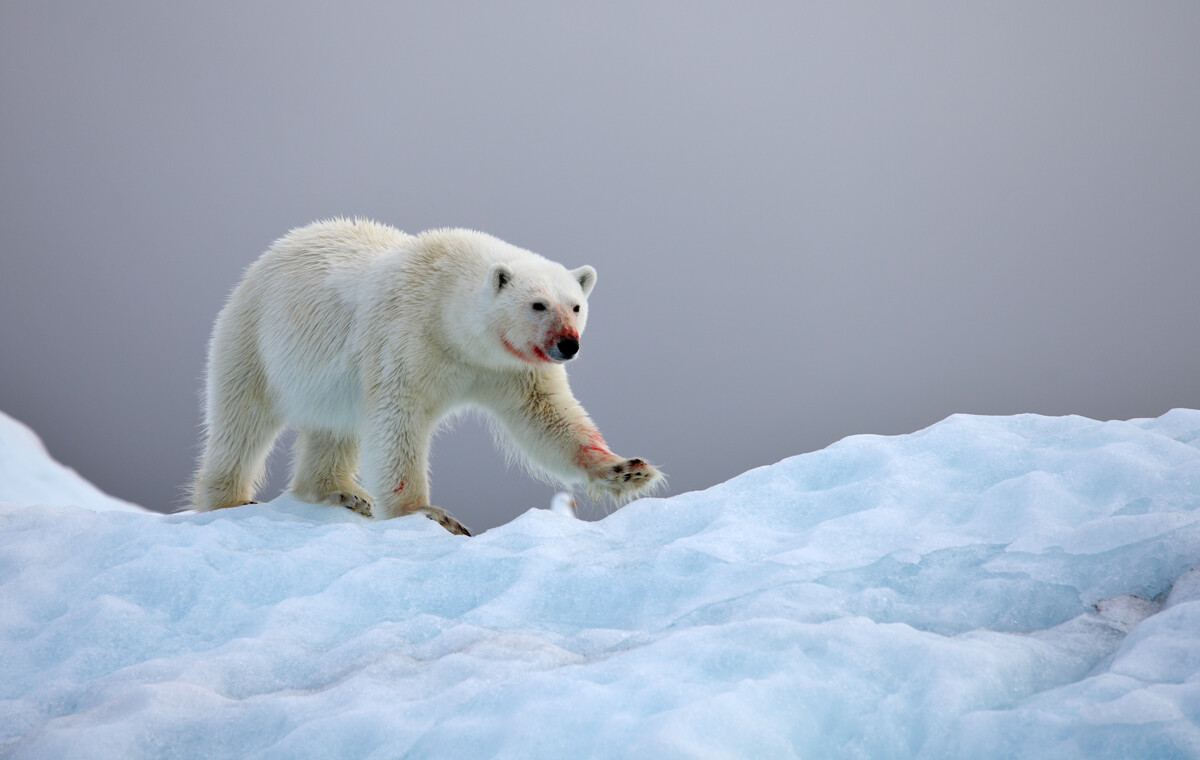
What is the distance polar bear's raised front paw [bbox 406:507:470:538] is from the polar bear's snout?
962 mm

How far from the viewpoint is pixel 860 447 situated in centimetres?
385

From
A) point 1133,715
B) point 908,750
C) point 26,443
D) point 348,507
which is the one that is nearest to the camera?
point 1133,715

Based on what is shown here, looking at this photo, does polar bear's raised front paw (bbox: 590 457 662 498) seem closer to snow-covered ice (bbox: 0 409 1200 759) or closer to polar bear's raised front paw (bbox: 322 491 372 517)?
snow-covered ice (bbox: 0 409 1200 759)

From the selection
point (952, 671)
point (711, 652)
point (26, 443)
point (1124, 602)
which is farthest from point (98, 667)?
point (26, 443)

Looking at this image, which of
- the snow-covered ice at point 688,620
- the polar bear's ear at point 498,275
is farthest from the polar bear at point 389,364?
the snow-covered ice at point 688,620

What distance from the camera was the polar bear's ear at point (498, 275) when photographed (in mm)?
4543

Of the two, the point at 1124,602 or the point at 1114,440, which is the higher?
the point at 1114,440

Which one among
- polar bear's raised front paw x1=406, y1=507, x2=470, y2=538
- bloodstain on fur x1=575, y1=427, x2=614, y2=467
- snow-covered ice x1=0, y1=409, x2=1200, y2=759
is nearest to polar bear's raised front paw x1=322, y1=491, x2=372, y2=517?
polar bear's raised front paw x1=406, y1=507, x2=470, y2=538

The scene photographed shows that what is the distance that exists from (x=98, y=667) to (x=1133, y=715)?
2.75 m

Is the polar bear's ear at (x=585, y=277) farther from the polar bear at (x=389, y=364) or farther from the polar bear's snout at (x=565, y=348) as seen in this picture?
the polar bear's snout at (x=565, y=348)

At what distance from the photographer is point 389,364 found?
4.63m

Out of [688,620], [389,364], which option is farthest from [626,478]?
[688,620]

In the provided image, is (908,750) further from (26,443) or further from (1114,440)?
(26,443)

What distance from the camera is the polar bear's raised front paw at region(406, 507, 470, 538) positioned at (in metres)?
4.28
